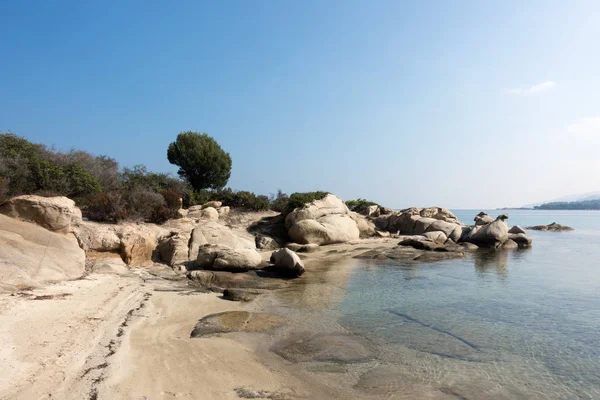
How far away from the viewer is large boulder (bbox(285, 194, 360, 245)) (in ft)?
76.3

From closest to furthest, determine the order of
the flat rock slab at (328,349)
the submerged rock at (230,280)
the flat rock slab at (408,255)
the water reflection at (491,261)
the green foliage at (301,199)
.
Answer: the flat rock slab at (328,349)
the submerged rock at (230,280)
the water reflection at (491,261)
the flat rock slab at (408,255)
the green foliage at (301,199)

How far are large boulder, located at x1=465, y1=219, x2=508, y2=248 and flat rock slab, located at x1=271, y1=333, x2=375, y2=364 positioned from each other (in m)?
22.3

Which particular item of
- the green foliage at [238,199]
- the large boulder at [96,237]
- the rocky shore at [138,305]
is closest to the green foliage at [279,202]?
the green foliage at [238,199]

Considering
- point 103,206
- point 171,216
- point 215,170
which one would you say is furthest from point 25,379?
point 215,170

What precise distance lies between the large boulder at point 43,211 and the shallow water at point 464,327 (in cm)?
798

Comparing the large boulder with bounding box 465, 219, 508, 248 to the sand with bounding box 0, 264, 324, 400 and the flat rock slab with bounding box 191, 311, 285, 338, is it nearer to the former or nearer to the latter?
the flat rock slab with bounding box 191, 311, 285, 338

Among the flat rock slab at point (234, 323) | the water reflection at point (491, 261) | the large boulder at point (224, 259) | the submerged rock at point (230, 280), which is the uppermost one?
the large boulder at point (224, 259)

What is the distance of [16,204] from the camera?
1139 centimetres

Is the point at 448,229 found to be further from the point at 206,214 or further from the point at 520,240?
the point at 206,214

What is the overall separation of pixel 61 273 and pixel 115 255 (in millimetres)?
A: 4064

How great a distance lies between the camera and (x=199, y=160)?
35812 millimetres

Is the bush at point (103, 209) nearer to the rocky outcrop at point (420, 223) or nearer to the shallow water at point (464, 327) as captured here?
the shallow water at point (464, 327)

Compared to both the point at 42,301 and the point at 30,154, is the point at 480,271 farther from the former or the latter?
the point at 30,154

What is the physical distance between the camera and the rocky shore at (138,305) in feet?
16.7
